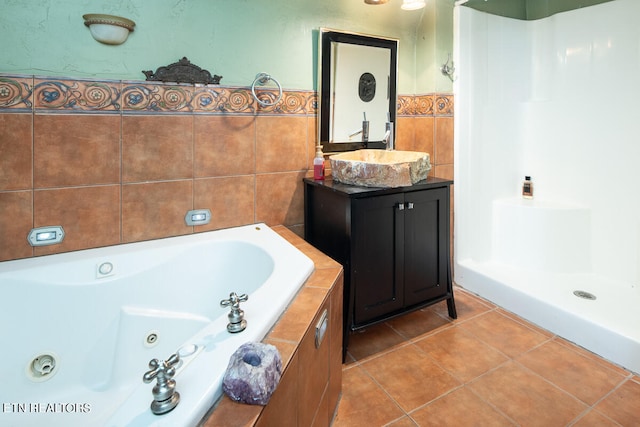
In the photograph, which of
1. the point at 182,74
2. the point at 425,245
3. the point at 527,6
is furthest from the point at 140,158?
the point at 527,6

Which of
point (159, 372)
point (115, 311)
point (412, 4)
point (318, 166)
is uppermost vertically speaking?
point (412, 4)

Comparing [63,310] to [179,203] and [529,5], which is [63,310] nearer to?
[179,203]

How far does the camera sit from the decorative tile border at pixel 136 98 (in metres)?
1.50

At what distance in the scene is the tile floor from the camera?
143 cm

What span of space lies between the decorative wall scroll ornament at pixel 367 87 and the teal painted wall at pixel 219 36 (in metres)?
0.25

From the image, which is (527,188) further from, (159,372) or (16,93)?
(16,93)

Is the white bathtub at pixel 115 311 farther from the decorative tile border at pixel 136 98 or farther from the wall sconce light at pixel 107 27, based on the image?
the wall sconce light at pixel 107 27

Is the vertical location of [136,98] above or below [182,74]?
below

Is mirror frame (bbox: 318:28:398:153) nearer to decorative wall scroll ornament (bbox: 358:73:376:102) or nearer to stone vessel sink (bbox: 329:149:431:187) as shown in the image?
decorative wall scroll ornament (bbox: 358:73:376:102)

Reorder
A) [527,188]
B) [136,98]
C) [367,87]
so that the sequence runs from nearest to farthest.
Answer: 1. [136,98]
2. [367,87]
3. [527,188]

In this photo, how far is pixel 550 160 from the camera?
2699mm

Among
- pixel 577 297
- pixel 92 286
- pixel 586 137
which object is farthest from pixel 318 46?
pixel 577 297

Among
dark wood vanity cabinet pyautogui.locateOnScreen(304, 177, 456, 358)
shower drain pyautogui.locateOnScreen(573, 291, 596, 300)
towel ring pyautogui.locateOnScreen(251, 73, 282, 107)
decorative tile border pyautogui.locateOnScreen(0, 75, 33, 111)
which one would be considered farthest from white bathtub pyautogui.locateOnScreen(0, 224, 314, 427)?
shower drain pyautogui.locateOnScreen(573, 291, 596, 300)

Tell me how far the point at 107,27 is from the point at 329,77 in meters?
1.16
